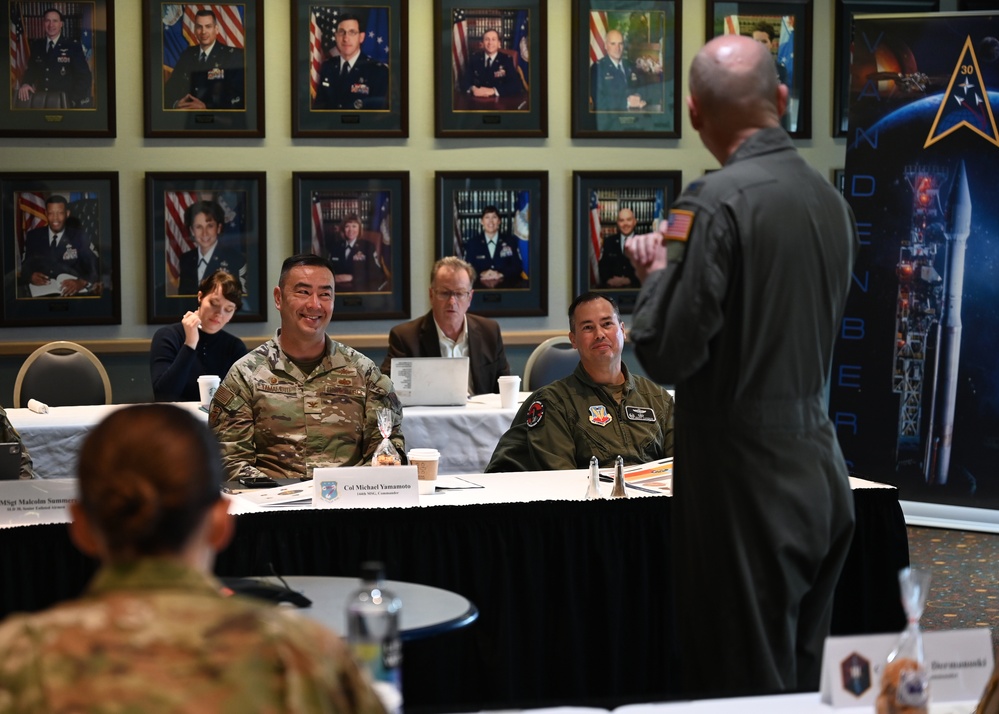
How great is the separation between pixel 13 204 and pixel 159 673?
6.56 m

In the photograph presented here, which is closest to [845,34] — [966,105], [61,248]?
[966,105]

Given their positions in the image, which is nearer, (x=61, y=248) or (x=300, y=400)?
(x=300, y=400)

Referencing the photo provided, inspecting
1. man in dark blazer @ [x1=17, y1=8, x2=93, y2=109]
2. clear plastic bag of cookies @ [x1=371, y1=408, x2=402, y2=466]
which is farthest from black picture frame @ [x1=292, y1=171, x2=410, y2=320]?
clear plastic bag of cookies @ [x1=371, y1=408, x2=402, y2=466]

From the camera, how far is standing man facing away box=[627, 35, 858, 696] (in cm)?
234

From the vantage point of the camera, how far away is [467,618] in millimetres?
2379

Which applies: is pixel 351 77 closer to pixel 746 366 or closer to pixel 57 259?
pixel 57 259

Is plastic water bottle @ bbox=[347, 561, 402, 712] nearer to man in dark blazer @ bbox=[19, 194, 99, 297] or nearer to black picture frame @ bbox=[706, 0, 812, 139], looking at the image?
man in dark blazer @ bbox=[19, 194, 99, 297]

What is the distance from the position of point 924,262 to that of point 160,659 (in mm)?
5526

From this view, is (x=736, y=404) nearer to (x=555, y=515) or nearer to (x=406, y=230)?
(x=555, y=515)

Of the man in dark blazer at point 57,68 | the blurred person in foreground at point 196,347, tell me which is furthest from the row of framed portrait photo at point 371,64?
the blurred person in foreground at point 196,347

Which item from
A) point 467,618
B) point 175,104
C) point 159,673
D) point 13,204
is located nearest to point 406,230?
point 175,104

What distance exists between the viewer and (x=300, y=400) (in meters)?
4.27

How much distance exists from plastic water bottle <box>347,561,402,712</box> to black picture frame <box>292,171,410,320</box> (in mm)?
5853

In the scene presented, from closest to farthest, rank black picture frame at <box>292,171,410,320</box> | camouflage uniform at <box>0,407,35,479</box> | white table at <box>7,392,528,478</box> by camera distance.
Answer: camouflage uniform at <box>0,407,35,479</box>, white table at <box>7,392,528,478</box>, black picture frame at <box>292,171,410,320</box>
